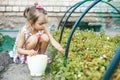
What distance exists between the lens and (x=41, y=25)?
4.59m

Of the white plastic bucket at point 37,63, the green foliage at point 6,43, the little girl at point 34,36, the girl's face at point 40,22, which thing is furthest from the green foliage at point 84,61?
the green foliage at point 6,43

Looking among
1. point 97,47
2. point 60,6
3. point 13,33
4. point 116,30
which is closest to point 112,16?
point 116,30

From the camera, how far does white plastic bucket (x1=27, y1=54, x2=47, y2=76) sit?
4.12 m

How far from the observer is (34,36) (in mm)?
4664

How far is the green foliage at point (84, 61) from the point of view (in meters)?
3.34

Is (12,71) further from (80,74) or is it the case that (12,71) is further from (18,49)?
(80,74)

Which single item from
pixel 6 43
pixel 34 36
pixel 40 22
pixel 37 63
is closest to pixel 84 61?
pixel 37 63

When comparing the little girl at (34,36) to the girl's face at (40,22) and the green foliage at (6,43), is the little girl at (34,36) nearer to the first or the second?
the girl's face at (40,22)

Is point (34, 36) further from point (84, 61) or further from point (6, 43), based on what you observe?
point (6, 43)

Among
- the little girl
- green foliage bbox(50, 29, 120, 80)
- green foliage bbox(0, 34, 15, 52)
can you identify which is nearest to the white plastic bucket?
green foliage bbox(50, 29, 120, 80)

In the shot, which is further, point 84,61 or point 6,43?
point 6,43

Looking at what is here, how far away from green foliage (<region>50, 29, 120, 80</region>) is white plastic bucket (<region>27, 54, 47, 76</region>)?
0.42ft

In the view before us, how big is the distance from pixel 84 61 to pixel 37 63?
0.62m

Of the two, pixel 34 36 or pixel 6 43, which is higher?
pixel 34 36
